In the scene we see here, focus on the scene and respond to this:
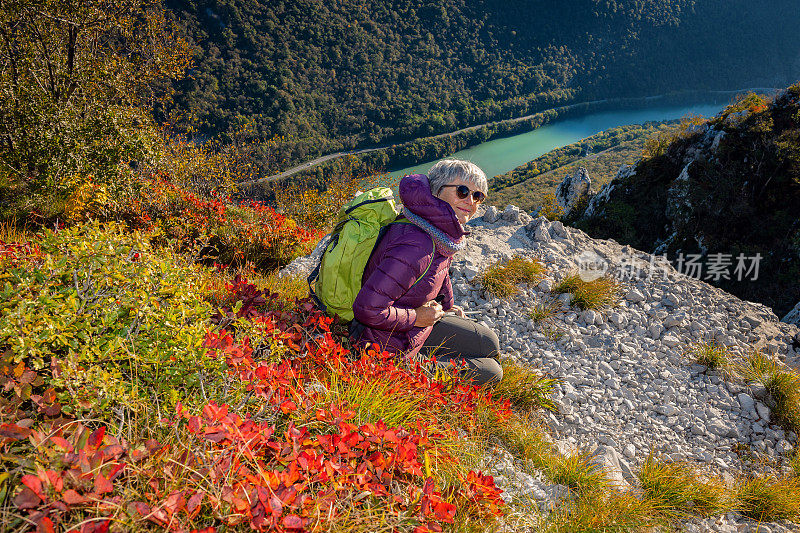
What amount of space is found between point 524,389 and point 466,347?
2.49ft

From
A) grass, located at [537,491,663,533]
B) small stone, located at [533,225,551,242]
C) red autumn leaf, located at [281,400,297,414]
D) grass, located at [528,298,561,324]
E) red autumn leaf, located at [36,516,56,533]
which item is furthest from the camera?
small stone, located at [533,225,551,242]

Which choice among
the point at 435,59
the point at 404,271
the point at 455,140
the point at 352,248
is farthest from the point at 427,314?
the point at 435,59

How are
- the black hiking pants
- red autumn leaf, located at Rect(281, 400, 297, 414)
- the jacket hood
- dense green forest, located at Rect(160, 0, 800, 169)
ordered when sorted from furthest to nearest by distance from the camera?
dense green forest, located at Rect(160, 0, 800, 169), the black hiking pants, the jacket hood, red autumn leaf, located at Rect(281, 400, 297, 414)

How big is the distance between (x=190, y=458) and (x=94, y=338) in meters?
0.79

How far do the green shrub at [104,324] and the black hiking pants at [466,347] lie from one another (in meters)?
2.00

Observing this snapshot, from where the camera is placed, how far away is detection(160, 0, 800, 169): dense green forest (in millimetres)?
53156

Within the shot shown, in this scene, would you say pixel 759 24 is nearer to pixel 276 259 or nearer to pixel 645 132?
pixel 645 132

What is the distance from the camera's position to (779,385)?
4379 millimetres

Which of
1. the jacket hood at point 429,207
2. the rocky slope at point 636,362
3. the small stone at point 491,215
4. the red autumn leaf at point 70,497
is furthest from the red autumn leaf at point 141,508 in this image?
the small stone at point 491,215

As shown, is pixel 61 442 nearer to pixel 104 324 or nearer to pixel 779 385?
pixel 104 324

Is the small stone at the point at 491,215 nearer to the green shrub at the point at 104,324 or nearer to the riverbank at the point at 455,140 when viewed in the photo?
the green shrub at the point at 104,324

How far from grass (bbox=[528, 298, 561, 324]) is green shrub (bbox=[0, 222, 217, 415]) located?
13.2 ft

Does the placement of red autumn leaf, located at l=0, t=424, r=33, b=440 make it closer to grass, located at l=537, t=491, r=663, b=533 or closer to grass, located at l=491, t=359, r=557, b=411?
grass, located at l=537, t=491, r=663, b=533

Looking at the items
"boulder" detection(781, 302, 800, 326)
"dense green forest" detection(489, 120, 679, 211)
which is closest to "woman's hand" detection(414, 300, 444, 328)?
"boulder" detection(781, 302, 800, 326)
